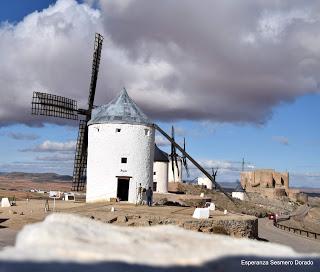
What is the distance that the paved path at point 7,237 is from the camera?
1357 cm

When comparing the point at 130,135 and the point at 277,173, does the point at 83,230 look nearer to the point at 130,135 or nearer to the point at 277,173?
the point at 130,135

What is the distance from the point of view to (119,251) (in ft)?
15.1

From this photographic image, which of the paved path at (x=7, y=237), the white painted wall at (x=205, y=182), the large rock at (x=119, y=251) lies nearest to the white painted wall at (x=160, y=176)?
the white painted wall at (x=205, y=182)

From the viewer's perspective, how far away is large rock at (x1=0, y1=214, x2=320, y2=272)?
428 centimetres

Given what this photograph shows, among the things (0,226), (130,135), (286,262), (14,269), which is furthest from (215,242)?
(130,135)

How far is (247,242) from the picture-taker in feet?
18.8

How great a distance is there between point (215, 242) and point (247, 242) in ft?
1.64

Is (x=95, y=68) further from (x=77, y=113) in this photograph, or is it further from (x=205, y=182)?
(x=205, y=182)

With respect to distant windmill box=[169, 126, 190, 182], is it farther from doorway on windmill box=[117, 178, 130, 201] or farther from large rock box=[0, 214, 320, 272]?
large rock box=[0, 214, 320, 272]

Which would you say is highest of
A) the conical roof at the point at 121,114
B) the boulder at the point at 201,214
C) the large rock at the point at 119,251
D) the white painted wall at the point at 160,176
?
the conical roof at the point at 121,114

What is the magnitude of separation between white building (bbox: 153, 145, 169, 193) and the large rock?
39.2 meters

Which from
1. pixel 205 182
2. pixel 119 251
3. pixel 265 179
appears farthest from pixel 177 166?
pixel 119 251

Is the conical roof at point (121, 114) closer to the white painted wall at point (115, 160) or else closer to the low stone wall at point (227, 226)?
the white painted wall at point (115, 160)

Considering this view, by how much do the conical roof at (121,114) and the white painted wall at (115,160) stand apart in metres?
0.31
